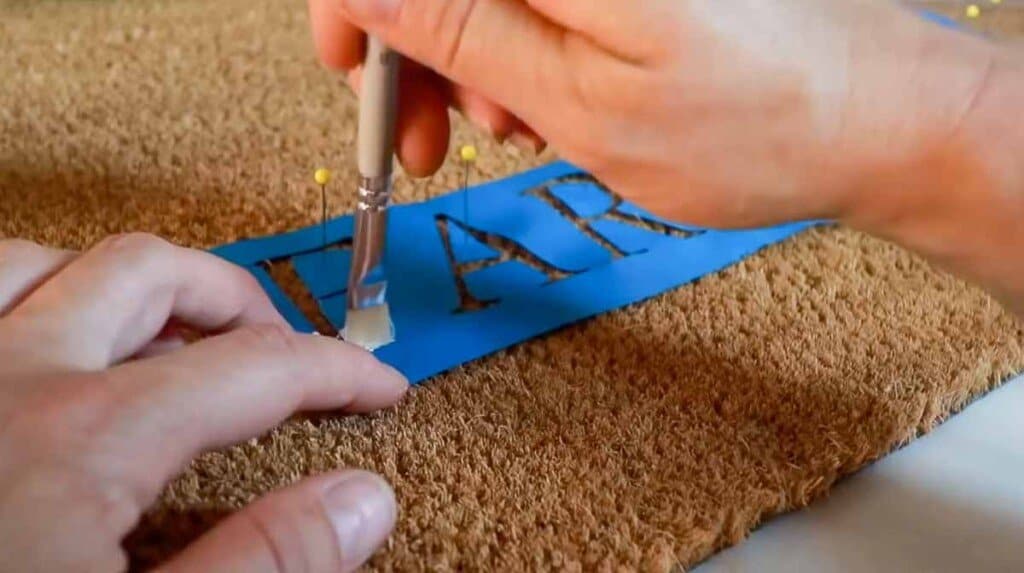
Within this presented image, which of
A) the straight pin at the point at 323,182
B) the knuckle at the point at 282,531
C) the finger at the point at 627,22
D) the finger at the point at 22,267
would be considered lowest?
the straight pin at the point at 323,182

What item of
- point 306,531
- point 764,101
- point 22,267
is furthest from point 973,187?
point 22,267

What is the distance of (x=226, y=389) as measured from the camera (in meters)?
0.47

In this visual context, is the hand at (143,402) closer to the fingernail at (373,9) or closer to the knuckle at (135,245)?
the knuckle at (135,245)

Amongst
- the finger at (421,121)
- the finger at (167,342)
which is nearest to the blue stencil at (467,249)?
the finger at (421,121)

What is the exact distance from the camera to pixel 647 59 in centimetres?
46

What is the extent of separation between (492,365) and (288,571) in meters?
0.22

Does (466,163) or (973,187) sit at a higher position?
(973,187)

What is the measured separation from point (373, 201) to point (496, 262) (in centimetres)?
13

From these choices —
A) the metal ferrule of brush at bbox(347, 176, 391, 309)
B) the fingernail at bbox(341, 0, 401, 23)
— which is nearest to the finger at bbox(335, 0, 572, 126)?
the fingernail at bbox(341, 0, 401, 23)

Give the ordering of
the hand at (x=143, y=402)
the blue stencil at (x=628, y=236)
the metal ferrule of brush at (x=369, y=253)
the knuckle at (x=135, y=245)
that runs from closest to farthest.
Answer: the hand at (x=143, y=402), the knuckle at (x=135, y=245), the metal ferrule of brush at (x=369, y=253), the blue stencil at (x=628, y=236)

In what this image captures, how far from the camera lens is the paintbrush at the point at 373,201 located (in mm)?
578

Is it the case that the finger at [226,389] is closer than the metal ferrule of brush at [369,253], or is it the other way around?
the finger at [226,389]

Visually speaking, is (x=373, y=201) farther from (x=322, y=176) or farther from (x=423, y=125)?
(x=322, y=176)

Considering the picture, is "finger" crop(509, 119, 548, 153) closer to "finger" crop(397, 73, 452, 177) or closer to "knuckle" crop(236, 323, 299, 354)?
"finger" crop(397, 73, 452, 177)
